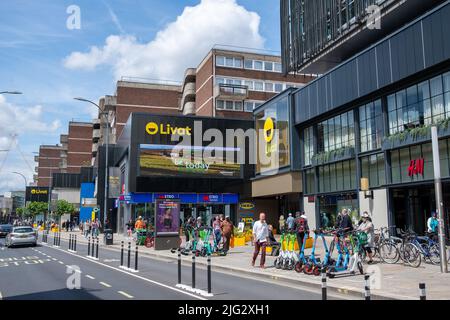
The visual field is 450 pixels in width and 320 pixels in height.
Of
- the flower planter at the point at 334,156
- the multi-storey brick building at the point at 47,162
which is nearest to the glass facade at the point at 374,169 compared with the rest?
the flower planter at the point at 334,156

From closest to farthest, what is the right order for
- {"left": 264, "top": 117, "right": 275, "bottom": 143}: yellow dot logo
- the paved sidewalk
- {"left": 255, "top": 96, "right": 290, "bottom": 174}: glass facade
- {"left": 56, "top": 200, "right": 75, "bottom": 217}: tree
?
the paved sidewalk → {"left": 255, "top": 96, "right": 290, "bottom": 174}: glass facade → {"left": 264, "top": 117, "right": 275, "bottom": 143}: yellow dot logo → {"left": 56, "top": 200, "right": 75, "bottom": 217}: tree

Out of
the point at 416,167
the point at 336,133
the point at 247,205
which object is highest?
the point at 336,133

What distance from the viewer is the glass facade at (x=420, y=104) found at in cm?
2128

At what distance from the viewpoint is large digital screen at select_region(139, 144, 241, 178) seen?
43.5 m

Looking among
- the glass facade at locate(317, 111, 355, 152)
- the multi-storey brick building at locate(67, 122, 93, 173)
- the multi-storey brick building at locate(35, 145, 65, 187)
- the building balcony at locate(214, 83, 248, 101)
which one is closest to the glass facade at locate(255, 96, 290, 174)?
the glass facade at locate(317, 111, 355, 152)

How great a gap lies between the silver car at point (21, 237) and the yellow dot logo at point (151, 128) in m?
16.1

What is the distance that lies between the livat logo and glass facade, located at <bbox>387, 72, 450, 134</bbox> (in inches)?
942

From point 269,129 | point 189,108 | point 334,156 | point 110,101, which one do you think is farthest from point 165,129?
point 110,101

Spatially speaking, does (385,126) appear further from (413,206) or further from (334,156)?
(334,156)

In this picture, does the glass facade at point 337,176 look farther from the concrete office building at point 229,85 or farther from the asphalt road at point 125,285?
the concrete office building at point 229,85

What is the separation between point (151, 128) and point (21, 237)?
1742 centimetres

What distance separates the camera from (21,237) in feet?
99.2

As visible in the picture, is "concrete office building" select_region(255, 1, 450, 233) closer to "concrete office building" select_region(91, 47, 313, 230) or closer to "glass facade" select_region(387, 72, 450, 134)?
"glass facade" select_region(387, 72, 450, 134)
